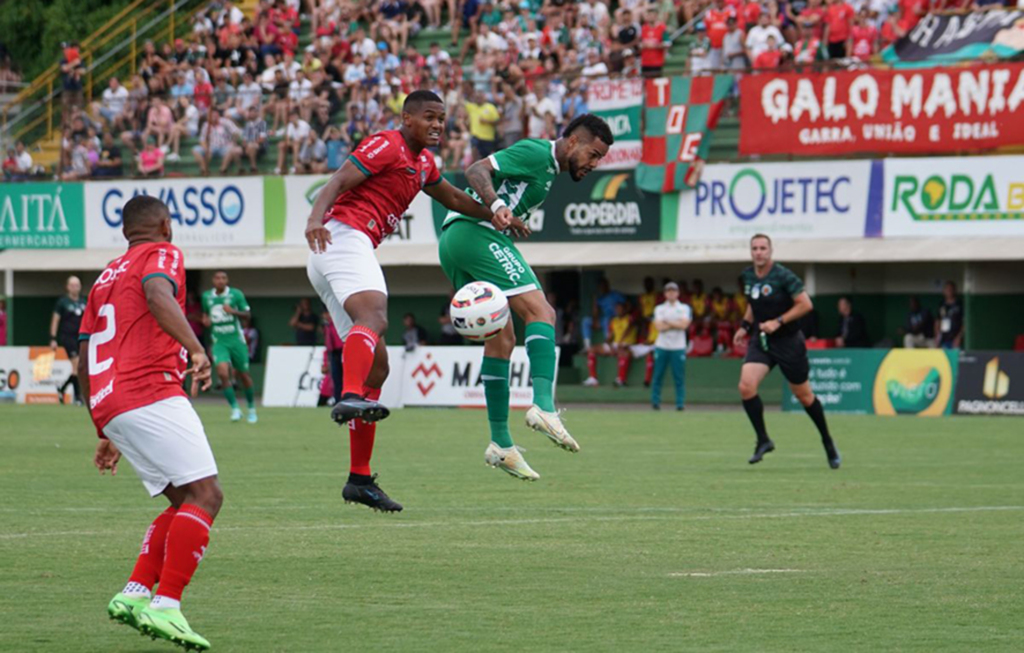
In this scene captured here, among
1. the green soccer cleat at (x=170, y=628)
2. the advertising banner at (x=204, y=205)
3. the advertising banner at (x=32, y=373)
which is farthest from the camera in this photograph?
the advertising banner at (x=204, y=205)

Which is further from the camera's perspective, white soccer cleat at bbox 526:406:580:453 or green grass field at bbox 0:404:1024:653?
white soccer cleat at bbox 526:406:580:453

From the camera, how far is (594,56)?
34.2 meters

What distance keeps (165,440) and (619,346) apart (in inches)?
1103

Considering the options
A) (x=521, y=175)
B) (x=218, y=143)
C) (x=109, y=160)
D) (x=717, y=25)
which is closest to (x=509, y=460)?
(x=521, y=175)

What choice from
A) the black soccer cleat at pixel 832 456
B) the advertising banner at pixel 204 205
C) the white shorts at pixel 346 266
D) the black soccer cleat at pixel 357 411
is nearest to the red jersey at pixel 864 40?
the advertising banner at pixel 204 205

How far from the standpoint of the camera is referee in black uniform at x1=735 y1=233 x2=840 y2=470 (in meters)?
18.0

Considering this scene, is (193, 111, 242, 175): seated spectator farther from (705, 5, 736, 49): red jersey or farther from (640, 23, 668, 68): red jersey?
(705, 5, 736, 49): red jersey

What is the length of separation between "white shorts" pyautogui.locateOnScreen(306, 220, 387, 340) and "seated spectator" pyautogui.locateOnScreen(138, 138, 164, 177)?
92.7ft

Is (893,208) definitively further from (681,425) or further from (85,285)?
(85,285)

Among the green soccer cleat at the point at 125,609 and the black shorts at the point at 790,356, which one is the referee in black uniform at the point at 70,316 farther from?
the green soccer cleat at the point at 125,609

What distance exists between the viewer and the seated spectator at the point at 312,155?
36250 mm

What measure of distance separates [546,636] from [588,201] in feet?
91.2

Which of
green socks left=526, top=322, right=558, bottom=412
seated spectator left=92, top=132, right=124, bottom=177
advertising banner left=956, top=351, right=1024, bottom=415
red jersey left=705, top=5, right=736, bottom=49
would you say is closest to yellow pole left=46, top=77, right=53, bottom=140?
seated spectator left=92, top=132, right=124, bottom=177

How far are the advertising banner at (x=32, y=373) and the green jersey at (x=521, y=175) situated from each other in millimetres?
24238
